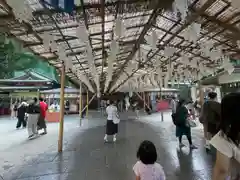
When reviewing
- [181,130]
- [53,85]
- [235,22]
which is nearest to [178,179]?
[181,130]

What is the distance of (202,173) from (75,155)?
2895mm

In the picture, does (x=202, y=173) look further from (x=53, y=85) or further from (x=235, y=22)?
(x=53, y=85)

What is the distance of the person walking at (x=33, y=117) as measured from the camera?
7599mm

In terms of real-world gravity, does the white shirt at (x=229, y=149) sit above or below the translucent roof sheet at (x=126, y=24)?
below

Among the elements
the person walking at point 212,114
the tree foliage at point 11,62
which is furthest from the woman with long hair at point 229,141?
the tree foliage at point 11,62

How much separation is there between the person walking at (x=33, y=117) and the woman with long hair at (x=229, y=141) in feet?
24.3

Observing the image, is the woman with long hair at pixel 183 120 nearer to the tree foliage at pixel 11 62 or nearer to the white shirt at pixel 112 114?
the white shirt at pixel 112 114

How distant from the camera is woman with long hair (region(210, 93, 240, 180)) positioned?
4.03 feet

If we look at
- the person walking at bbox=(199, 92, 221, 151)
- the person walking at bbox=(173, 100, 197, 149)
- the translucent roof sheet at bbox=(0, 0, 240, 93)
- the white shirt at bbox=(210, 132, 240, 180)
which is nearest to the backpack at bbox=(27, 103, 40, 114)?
the translucent roof sheet at bbox=(0, 0, 240, 93)

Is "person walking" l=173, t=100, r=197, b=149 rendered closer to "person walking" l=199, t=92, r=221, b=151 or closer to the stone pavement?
the stone pavement

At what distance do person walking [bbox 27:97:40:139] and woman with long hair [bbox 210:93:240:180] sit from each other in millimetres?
7409

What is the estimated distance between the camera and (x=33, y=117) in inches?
300

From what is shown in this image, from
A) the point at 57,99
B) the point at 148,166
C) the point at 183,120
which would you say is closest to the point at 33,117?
the point at 183,120

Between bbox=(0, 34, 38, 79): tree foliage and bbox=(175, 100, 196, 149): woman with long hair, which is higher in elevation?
bbox=(0, 34, 38, 79): tree foliage
